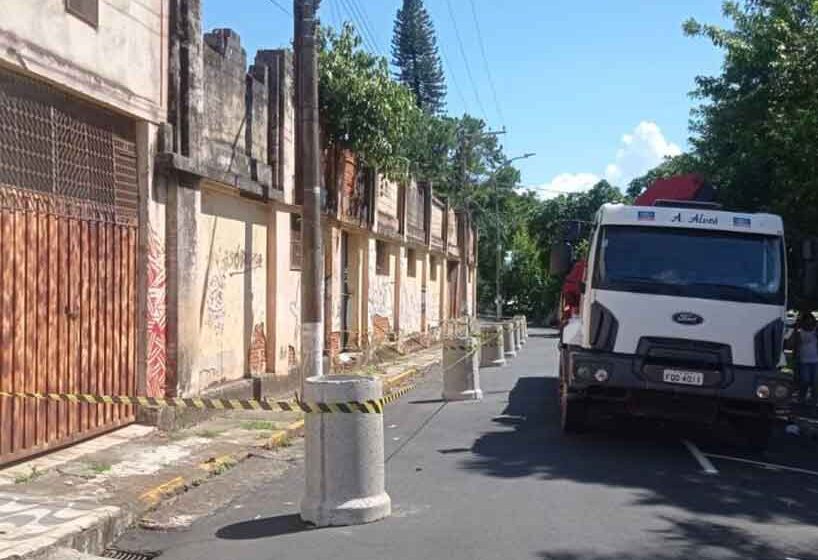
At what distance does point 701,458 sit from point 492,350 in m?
13.7

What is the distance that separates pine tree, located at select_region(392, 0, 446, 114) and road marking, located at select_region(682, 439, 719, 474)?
151ft

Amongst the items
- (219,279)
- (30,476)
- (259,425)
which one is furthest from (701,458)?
(219,279)

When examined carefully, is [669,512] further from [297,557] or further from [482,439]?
[482,439]

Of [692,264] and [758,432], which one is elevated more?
[692,264]

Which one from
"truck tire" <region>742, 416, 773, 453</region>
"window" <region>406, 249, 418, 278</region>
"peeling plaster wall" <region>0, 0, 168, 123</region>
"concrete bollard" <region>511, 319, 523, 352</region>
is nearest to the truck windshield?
"truck tire" <region>742, 416, 773, 453</region>

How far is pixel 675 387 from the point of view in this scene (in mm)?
10109

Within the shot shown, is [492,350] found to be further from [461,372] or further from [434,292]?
[434,292]

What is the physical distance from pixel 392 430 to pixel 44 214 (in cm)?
542

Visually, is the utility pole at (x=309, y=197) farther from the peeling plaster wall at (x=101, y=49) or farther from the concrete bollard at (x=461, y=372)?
the concrete bollard at (x=461, y=372)

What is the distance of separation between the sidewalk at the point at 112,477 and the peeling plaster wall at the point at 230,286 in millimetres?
1073

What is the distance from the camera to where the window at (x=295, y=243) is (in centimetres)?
1695

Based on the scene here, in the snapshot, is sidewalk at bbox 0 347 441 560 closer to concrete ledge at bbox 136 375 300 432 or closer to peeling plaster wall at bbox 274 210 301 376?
concrete ledge at bbox 136 375 300 432

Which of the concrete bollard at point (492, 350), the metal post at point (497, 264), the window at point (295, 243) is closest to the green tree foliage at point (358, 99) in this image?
the window at point (295, 243)

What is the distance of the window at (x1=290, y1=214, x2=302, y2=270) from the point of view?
17.0 meters
